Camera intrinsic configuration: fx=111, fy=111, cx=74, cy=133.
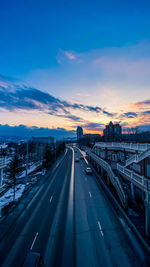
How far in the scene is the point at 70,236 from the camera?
33.7 ft

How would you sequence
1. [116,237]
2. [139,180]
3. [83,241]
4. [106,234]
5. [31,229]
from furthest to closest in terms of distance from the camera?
[139,180] → [31,229] → [106,234] → [116,237] → [83,241]

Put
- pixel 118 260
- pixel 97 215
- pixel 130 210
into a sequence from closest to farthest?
pixel 118 260
pixel 97 215
pixel 130 210

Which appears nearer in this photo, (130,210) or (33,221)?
(33,221)

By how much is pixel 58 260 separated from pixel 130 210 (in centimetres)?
1087

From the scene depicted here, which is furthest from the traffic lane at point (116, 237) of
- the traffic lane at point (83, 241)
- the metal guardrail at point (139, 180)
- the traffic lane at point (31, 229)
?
the traffic lane at point (31, 229)

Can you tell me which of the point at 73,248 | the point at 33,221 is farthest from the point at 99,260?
the point at 33,221

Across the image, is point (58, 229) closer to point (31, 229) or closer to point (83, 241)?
point (31, 229)

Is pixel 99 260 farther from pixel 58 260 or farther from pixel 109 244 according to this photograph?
pixel 58 260

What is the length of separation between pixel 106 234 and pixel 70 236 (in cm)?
337

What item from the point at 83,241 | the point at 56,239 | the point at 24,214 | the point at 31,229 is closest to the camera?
the point at 83,241

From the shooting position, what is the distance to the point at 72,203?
52.9ft

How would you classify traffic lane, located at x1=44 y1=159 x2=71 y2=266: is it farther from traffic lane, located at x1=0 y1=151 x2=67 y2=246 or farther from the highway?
traffic lane, located at x1=0 y1=151 x2=67 y2=246

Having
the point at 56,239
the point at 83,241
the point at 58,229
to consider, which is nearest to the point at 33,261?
the point at 56,239

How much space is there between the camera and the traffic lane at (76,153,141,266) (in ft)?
27.1
